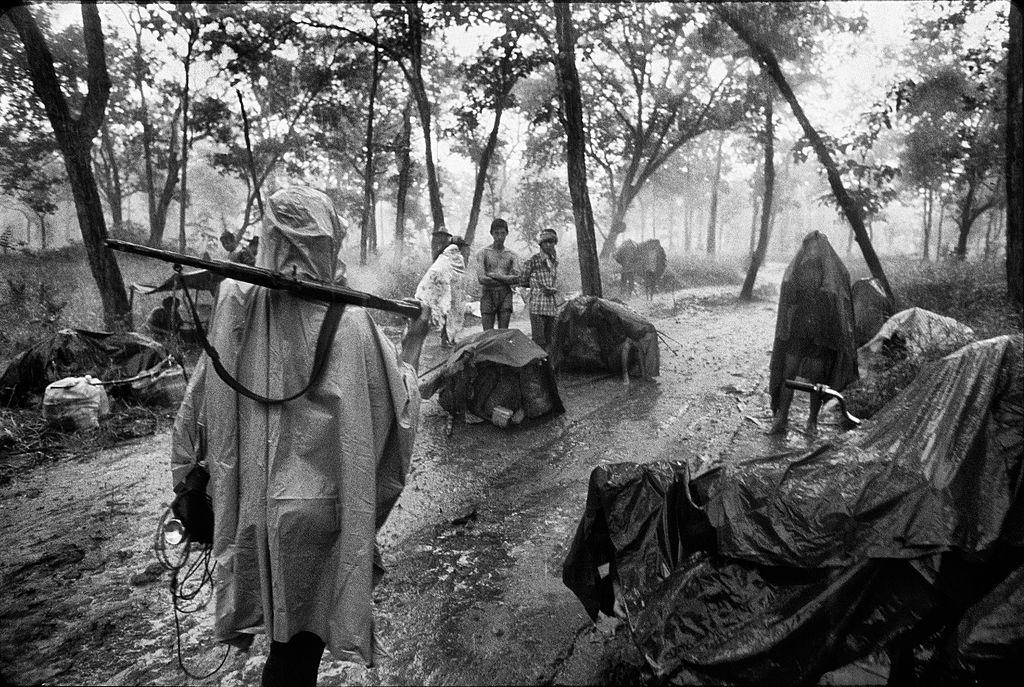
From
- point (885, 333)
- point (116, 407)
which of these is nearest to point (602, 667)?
point (116, 407)

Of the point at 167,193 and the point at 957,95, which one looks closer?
the point at 957,95

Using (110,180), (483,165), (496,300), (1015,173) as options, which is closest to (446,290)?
(496,300)

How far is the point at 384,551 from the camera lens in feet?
11.1

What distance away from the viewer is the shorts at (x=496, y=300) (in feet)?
26.3

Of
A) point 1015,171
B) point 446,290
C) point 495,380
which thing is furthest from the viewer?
point 446,290

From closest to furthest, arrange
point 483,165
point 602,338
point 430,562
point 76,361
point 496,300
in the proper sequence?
point 430,562, point 76,361, point 602,338, point 496,300, point 483,165

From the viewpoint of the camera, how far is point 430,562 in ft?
10.7

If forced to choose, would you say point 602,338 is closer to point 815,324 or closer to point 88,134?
point 815,324

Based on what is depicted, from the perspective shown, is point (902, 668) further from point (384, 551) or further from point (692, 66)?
point (692, 66)

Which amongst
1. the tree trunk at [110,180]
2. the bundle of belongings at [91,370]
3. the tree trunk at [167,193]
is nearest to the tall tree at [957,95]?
the bundle of belongings at [91,370]

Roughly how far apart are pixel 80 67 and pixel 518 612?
23.9 feet

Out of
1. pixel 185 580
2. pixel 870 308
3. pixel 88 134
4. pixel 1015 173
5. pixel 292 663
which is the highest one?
pixel 88 134

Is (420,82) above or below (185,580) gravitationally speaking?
above

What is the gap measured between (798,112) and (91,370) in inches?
439
